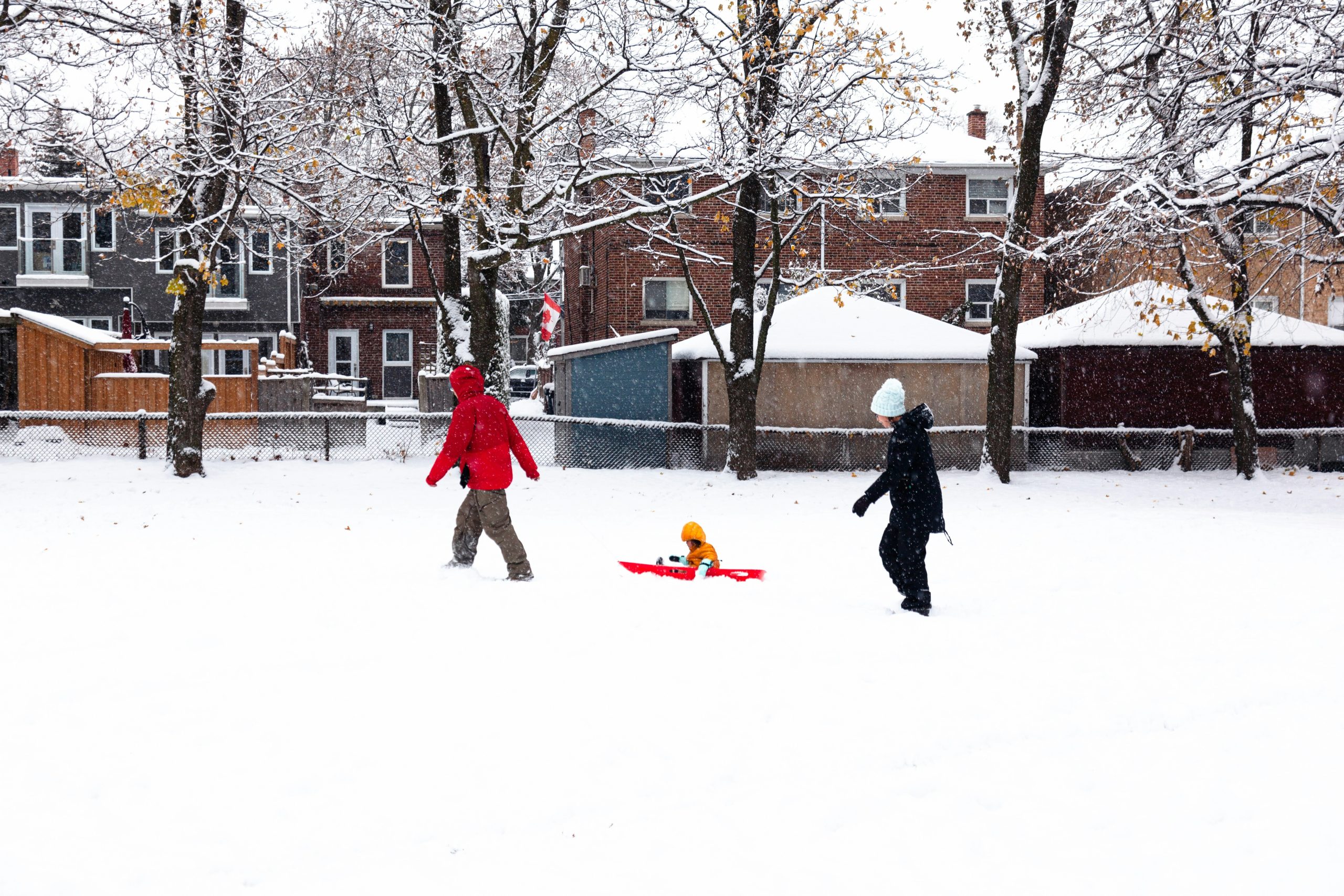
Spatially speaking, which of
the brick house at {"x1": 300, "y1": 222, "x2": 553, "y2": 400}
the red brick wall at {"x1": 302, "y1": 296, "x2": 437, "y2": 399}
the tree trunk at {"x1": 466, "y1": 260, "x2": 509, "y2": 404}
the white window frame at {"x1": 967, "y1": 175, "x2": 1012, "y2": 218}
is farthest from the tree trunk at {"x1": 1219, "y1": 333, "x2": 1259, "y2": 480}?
the red brick wall at {"x1": 302, "y1": 296, "x2": 437, "y2": 399}

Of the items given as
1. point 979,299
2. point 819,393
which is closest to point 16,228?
point 819,393

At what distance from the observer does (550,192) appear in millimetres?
14141

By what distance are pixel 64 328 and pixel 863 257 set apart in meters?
20.2

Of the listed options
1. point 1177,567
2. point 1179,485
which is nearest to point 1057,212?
point 1179,485

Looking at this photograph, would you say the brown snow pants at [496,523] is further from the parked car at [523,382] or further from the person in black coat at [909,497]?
the parked car at [523,382]

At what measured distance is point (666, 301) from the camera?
29.6 m

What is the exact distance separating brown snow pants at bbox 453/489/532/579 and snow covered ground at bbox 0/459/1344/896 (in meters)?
0.20

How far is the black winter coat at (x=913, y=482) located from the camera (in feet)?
24.8

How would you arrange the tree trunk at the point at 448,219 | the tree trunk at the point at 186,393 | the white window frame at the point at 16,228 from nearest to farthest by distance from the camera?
the tree trunk at the point at 448,219
the tree trunk at the point at 186,393
the white window frame at the point at 16,228

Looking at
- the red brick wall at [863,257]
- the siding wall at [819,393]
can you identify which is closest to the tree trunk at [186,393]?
the siding wall at [819,393]

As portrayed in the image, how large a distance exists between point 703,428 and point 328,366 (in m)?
24.0

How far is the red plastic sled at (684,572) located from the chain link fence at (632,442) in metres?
9.03

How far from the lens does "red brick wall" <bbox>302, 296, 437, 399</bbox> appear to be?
38.1 meters

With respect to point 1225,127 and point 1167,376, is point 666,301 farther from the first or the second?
point 1225,127
